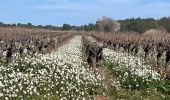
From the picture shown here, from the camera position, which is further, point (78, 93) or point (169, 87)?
point (169, 87)

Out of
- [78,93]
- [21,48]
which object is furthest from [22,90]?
[21,48]

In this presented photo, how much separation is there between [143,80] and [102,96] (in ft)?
11.5

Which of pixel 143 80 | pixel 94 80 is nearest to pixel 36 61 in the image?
pixel 94 80

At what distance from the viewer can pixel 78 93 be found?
1739 cm

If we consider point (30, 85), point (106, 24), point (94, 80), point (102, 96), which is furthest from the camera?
point (106, 24)

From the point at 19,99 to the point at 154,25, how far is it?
156 m

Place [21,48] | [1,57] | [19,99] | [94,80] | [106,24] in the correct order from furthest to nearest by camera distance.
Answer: [106,24] < [21,48] < [1,57] < [94,80] < [19,99]

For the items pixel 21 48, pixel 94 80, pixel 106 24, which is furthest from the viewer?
pixel 106 24

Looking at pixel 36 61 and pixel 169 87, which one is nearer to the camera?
pixel 169 87

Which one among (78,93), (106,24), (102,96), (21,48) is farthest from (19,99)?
(106,24)

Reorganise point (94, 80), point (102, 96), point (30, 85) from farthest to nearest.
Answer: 1. point (94, 80)
2. point (102, 96)
3. point (30, 85)

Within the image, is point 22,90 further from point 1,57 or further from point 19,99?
point 1,57

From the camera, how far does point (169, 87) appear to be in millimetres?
21938

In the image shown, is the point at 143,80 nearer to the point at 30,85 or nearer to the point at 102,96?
the point at 102,96
